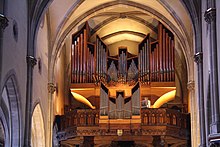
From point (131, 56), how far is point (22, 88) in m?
10.1

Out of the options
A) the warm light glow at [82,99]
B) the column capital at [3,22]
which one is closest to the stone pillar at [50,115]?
the warm light glow at [82,99]

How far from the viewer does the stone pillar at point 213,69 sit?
16547mm

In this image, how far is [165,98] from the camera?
95.6 ft

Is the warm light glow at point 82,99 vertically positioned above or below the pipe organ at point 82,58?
below

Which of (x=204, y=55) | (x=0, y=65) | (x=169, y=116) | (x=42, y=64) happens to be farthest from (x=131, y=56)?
(x=0, y=65)

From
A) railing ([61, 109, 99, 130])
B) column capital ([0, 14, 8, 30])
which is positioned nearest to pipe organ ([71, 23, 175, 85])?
railing ([61, 109, 99, 130])

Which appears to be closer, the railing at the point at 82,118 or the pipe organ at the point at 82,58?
the railing at the point at 82,118

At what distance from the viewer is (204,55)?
2019cm

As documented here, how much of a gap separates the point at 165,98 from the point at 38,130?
7487mm

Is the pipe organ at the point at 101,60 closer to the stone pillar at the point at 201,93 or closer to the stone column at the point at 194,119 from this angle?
the stone column at the point at 194,119

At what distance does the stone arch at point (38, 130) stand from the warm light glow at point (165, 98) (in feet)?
22.2

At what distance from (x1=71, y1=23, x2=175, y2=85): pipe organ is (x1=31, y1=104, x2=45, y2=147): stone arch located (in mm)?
4918

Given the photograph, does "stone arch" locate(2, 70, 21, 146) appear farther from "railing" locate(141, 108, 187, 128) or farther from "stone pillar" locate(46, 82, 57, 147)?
"railing" locate(141, 108, 187, 128)

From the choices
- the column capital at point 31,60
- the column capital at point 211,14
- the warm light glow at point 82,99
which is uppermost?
the column capital at point 211,14
